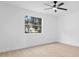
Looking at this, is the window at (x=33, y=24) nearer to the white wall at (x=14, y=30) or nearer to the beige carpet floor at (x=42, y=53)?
the white wall at (x=14, y=30)

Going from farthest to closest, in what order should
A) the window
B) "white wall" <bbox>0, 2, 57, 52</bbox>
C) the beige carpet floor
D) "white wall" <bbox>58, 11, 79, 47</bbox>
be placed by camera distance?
"white wall" <bbox>58, 11, 79, 47</bbox>
the window
"white wall" <bbox>0, 2, 57, 52</bbox>
the beige carpet floor

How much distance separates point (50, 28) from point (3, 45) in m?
3.60

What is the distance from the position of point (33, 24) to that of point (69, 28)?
2.48m

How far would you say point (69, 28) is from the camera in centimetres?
571

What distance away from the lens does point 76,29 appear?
207 inches

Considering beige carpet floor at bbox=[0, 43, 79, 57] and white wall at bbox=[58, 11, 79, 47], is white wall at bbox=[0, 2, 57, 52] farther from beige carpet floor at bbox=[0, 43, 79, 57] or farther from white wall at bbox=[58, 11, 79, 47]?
white wall at bbox=[58, 11, 79, 47]

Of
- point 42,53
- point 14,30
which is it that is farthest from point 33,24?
point 42,53

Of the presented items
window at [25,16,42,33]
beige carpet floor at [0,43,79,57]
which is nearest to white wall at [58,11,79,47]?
beige carpet floor at [0,43,79,57]

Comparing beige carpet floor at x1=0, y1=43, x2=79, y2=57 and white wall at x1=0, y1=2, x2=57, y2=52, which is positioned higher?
white wall at x1=0, y1=2, x2=57, y2=52

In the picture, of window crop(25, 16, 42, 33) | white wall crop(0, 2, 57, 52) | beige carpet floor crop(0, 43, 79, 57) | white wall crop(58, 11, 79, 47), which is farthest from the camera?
white wall crop(58, 11, 79, 47)

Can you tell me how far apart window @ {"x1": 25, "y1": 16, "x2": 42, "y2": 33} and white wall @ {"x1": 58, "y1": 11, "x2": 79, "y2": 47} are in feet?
5.83

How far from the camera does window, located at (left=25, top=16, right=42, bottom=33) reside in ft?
16.1

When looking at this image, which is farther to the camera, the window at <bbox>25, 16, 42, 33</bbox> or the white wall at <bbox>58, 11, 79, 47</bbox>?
the white wall at <bbox>58, 11, 79, 47</bbox>

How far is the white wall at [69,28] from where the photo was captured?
5262 millimetres
